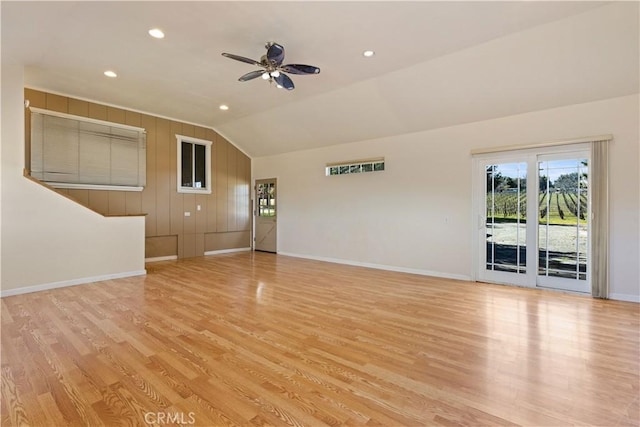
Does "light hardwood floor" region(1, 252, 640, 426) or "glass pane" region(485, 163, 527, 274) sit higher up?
"glass pane" region(485, 163, 527, 274)

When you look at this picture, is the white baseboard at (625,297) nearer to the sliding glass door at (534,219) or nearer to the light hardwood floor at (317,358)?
the light hardwood floor at (317,358)

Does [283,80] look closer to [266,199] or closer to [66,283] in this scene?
[66,283]

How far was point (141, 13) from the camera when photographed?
3.22 m

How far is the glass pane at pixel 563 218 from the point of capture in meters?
4.47

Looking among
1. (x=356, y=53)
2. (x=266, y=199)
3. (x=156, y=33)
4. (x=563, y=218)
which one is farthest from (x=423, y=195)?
(x=156, y=33)

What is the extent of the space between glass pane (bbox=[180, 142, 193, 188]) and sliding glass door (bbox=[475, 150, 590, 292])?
6.70 metres

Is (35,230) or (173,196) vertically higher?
(173,196)

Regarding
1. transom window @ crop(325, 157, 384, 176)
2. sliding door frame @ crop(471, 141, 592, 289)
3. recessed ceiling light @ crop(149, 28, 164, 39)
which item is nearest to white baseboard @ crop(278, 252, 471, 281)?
sliding door frame @ crop(471, 141, 592, 289)

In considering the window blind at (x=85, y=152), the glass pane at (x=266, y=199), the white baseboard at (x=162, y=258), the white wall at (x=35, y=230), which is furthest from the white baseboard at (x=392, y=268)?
the window blind at (x=85, y=152)

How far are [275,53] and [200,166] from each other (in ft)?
17.5

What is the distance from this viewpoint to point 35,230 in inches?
177

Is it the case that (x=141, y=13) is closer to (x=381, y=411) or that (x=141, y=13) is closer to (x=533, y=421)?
(x=381, y=411)

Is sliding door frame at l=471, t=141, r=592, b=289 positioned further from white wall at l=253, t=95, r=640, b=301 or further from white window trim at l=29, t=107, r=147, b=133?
white window trim at l=29, t=107, r=147, b=133

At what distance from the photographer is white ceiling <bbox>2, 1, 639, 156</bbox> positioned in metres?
3.18
